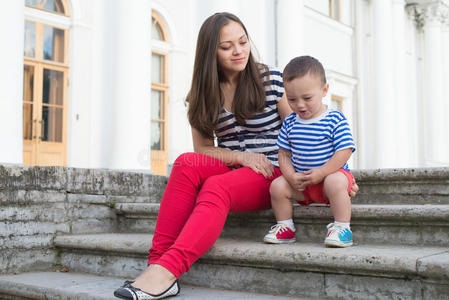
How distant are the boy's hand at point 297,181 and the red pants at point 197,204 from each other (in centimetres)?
16

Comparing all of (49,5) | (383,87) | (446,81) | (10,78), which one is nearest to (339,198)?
(10,78)

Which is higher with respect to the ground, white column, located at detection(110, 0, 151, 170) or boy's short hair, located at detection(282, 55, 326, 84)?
white column, located at detection(110, 0, 151, 170)

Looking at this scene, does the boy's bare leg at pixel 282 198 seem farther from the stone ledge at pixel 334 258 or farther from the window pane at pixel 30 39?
the window pane at pixel 30 39

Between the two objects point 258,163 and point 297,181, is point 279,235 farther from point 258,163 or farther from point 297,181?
point 258,163

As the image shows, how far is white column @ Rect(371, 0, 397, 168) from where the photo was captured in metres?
11.6

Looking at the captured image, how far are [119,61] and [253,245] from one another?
5007 mm

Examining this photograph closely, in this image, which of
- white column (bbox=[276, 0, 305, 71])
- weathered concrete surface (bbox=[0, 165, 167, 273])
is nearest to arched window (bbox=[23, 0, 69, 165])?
weathered concrete surface (bbox=[0, 165, 167, 273])

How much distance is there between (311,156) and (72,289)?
116 centimetres

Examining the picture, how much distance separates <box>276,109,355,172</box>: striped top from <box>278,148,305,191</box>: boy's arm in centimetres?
3

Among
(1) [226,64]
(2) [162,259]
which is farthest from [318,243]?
(1) [226,64]

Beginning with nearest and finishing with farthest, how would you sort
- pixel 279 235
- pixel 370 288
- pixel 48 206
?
1. pixel 370 288
2. pixel 279 235
3. pixel 48 206

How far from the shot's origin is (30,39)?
6656 millimetres

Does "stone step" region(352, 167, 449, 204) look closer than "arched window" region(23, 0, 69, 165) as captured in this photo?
Yes

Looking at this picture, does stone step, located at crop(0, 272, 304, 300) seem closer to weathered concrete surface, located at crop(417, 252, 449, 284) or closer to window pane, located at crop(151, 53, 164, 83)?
weathered concrete surface, located at crop(417, 252, 449, 284)
